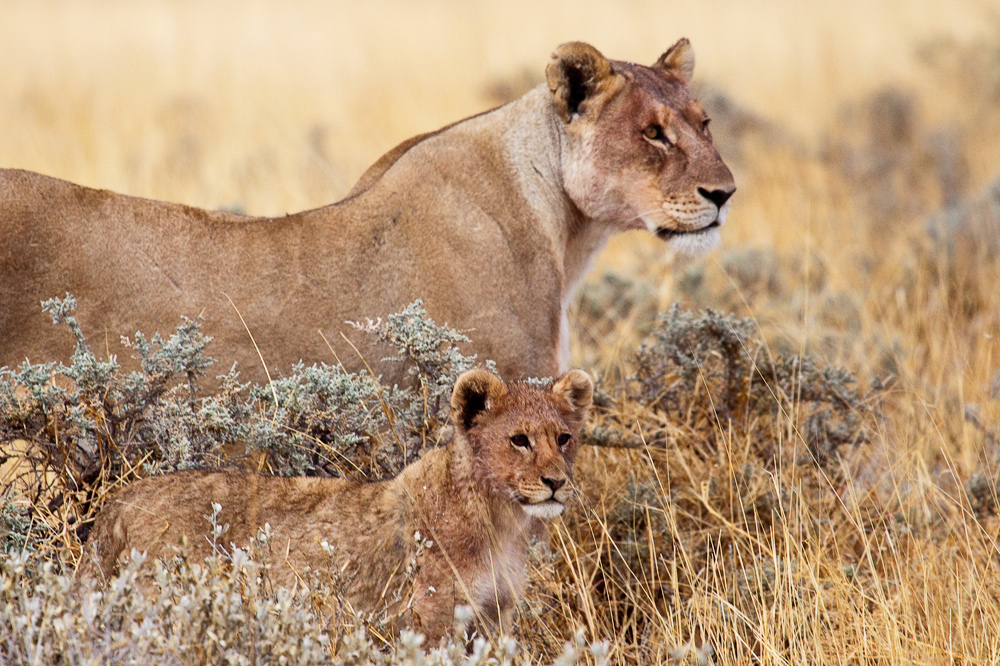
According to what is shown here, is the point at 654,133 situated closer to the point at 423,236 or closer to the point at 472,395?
the point at 423,236

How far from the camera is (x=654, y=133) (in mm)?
5230

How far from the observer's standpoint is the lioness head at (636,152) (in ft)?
17.0

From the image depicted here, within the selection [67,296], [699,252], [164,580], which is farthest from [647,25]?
[164,580]

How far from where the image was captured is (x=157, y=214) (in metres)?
5.01

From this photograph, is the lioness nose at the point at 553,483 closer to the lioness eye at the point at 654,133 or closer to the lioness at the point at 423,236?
the lioness at the point at 423,236

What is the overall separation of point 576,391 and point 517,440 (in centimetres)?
41

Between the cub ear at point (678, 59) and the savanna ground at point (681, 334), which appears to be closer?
the savanna ground at point (681, 334)

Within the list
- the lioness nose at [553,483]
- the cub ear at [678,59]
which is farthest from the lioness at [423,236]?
the lioness nose at [553,483]

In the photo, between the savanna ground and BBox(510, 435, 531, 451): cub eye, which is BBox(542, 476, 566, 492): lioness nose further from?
the savanna ground

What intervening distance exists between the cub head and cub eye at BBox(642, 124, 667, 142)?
1.51 m

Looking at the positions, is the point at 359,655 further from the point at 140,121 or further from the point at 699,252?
the point at 140,121

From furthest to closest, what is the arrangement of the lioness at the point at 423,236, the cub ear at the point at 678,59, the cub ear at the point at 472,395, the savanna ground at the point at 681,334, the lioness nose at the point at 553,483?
the cub ear at the point at 678,59 → the lioness at the point at 423,236 → the savanna ground at the point at 681,334 → the cub ear at the point at 472,395 → the lioness nose at the point at 553,483

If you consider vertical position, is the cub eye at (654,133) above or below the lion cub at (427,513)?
above

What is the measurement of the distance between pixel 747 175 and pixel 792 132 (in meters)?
1.97
